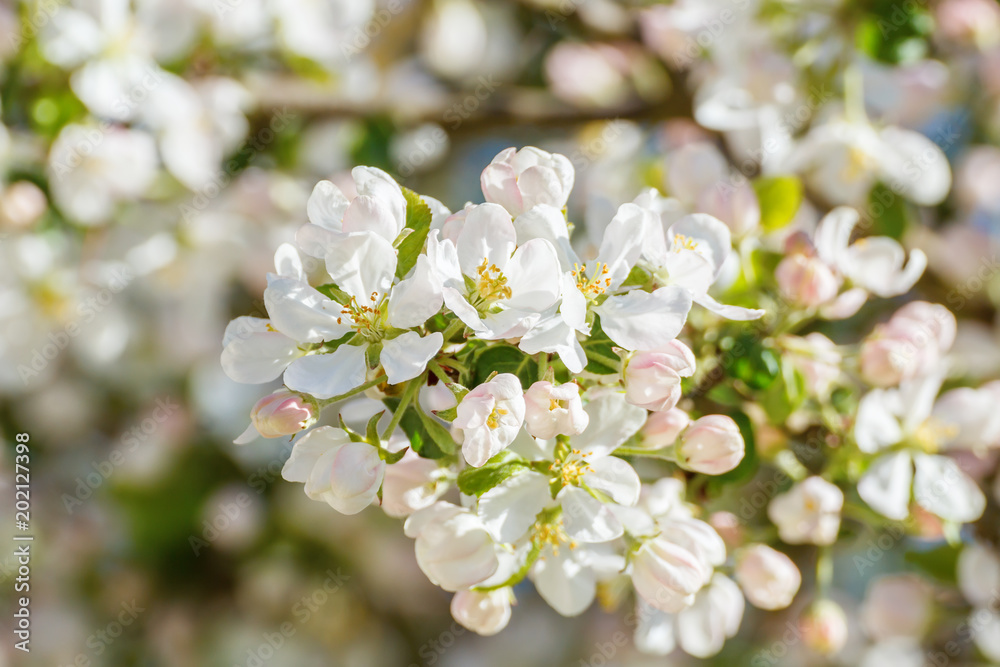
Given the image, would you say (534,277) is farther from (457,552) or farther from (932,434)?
(932,434)

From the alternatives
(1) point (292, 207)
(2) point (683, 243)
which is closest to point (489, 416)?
(2) point (683, 243)

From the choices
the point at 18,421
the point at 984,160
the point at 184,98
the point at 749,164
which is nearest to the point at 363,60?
the point at 184,98

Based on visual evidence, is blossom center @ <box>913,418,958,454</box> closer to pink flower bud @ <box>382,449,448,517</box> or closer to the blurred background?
the blurred background

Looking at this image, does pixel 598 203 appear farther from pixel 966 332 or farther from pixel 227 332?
pixel 966 332

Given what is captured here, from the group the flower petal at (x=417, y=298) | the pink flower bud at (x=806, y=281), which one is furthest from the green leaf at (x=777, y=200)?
the flower petal at (x=417, y=298)

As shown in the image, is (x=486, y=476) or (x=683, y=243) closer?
(x=486, y=476)
